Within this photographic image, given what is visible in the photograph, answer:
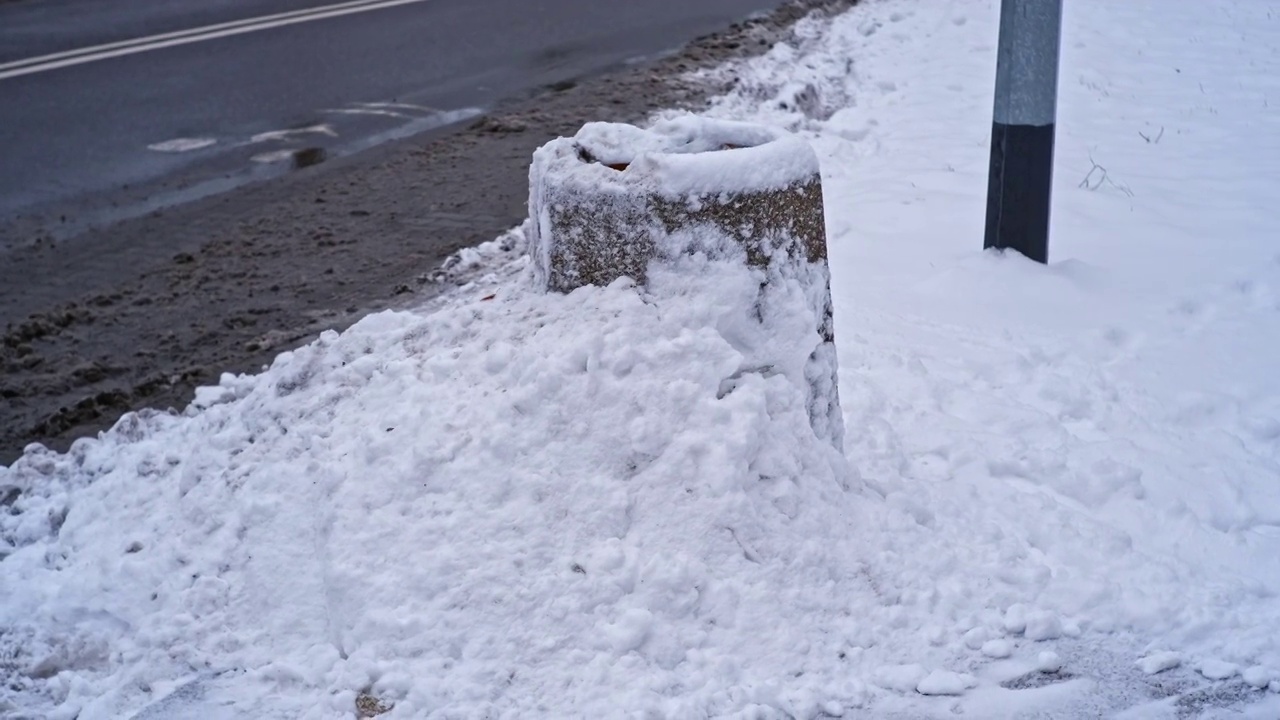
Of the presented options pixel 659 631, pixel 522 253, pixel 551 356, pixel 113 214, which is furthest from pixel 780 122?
pixel 659 631

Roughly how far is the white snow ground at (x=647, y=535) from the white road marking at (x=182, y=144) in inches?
155

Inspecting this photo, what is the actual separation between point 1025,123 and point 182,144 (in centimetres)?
532

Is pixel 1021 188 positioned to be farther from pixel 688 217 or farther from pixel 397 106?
pixel 397 106

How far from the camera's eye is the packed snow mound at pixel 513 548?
2.85 m

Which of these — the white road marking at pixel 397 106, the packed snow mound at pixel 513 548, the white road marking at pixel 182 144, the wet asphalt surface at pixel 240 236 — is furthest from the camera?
the white road marking at pixel 397 106

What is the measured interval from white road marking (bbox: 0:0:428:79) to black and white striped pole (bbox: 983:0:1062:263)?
318 inches

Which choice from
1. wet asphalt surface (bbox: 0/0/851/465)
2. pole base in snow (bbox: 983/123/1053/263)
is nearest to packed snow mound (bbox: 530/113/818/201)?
pole base in snow (bbox: 983/123/1053/263)

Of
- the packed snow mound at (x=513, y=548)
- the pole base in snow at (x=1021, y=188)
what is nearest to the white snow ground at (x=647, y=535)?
the packed snow mound at (x=513, y=548)

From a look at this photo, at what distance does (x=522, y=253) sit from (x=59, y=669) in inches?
120

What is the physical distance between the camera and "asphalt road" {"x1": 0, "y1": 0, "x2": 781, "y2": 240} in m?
7.29

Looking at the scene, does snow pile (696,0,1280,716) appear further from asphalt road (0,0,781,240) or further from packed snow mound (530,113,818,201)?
asphalt road (0,0,781,240)

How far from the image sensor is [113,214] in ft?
21.7

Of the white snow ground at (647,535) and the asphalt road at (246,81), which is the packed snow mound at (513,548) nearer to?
the white snow ground at (647,535)

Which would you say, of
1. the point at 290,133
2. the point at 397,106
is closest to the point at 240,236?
the point at 290,133
